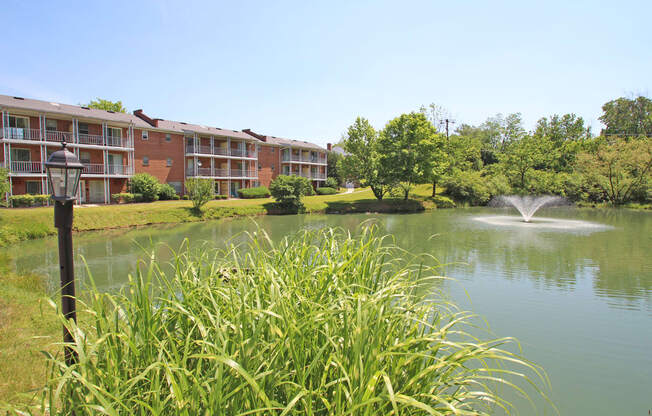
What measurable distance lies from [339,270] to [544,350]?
17.3ft

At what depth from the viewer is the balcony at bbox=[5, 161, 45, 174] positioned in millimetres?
25406

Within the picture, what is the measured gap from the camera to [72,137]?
28250mm

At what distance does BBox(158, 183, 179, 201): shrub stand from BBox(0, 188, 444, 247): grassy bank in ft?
12.1

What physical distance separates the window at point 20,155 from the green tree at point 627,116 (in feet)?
259

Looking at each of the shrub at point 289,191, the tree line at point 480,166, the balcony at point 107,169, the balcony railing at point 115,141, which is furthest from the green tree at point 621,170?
the balcony railing at point 115,141

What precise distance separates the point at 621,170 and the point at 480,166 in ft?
51.3

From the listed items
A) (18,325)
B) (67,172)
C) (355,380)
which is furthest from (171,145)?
(355,380)

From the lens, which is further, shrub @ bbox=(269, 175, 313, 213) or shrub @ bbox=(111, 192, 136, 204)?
shrub @ bbox=(269, 175, 313, 213)

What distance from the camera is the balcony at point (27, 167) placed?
2541 cm

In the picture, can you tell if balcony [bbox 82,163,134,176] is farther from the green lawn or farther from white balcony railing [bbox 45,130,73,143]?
the green lawn

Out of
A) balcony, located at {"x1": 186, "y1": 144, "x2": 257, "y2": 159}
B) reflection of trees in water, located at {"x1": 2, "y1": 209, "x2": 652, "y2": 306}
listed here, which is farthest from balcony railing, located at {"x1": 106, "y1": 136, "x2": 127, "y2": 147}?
reflection of trees in water, located at {"x1": 2, "y1": 209, "x2": 652, "y2": 306}

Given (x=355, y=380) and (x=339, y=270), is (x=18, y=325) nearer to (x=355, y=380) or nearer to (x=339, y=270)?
(x=339, y=270)

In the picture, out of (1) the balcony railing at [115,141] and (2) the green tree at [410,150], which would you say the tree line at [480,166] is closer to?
(2) the green tree at [410,150]

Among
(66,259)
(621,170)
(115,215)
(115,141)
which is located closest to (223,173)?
(115,141)
